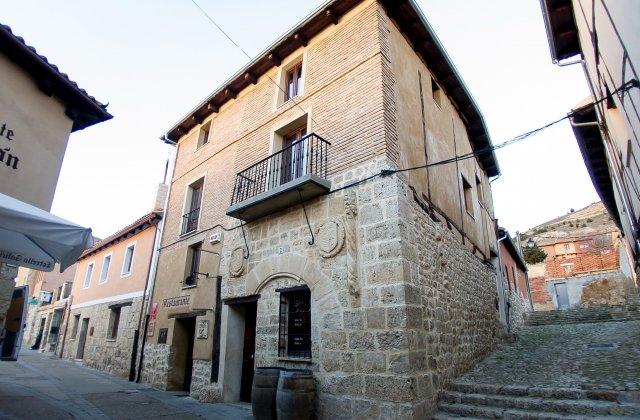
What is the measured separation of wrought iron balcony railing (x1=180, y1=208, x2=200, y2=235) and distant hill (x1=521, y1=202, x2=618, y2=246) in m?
26.8

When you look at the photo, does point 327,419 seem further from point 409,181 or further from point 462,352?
point 409,181

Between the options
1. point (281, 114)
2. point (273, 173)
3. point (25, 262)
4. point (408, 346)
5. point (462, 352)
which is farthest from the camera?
point (281, 114)

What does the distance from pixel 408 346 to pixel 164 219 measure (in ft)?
29.5

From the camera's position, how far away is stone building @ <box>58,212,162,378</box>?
1124cm

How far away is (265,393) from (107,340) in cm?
959

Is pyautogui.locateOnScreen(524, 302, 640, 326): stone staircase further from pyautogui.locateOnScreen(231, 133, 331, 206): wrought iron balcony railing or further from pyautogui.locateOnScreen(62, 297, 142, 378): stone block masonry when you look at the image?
pyautogui.locateOnScreen(62, 297, 142, 378): stone block masonry

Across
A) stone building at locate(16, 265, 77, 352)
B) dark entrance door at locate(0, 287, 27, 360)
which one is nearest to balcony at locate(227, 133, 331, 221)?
dark entrance door at locate(0, 287, 27, 360)

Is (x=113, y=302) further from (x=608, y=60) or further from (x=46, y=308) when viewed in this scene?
(x=608, y=60)

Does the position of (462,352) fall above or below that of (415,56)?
below

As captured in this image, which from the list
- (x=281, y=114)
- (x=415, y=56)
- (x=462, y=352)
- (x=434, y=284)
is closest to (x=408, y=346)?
(x=434, y=284)

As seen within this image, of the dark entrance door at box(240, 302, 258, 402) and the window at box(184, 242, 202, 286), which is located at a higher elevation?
the window at box(184, 242, 202, 286)

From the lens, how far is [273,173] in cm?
766

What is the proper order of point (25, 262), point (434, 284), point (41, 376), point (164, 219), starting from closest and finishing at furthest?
point (25, 262) < point (434, 284) < point (41, 376) < point (164, 219)

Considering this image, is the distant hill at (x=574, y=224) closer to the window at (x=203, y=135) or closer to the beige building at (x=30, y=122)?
the window at (x=203, y=135)
